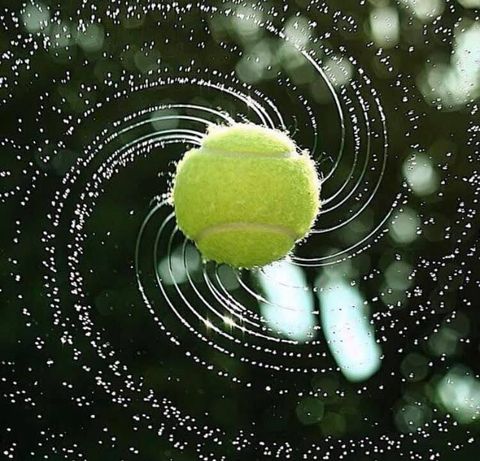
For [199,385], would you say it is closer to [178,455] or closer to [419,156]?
[178,455]

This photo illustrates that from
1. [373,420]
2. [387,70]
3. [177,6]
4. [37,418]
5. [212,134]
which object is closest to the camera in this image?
[212,134]

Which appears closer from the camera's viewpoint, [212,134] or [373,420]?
[212,134]

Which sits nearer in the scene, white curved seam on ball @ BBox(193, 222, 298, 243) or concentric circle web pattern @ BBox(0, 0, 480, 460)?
white curved seam on ball @ BBox(193, 222, 298, 243)

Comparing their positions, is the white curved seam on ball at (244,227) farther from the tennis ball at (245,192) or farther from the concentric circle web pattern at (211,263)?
the concentric circle web pattern at (211,263)

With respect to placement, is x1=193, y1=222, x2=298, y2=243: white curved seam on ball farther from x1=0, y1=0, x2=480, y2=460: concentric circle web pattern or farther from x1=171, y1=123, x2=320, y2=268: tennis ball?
x1=0, y1=0, x2=480, y2=460: concentric circle web pattern

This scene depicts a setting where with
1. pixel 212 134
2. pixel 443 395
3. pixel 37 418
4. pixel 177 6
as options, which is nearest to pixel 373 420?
pixel 443 395

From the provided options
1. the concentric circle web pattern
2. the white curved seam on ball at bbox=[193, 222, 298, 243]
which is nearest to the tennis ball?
the white curved seam on ball at bbox=[193, 222, 298, 243]

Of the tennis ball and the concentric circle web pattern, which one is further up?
the concentric circle web pattern

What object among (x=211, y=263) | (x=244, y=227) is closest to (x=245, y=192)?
(x=244, y=227)
